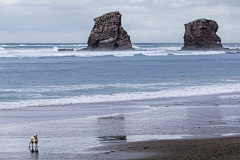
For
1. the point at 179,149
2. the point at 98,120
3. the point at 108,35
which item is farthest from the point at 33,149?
the point at 108,35

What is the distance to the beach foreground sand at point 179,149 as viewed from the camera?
726 cm

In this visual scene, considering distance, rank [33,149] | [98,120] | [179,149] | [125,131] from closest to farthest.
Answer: [179,149] → [33,149] → [125,131] → [98,120]

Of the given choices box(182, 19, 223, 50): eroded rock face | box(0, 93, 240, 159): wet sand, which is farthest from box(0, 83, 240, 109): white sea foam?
box(182, 19, 223, 50): eroded rock face

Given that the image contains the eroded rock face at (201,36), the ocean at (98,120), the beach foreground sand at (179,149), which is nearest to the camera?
the beach foreground sand at (179,149)

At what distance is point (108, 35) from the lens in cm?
10400

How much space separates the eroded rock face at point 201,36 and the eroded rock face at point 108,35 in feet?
70.0

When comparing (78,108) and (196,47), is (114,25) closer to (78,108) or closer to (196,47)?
(196,47)

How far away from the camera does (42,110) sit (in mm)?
15422

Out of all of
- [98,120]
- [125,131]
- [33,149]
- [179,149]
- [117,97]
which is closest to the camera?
[179,149]

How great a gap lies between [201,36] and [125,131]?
339ft

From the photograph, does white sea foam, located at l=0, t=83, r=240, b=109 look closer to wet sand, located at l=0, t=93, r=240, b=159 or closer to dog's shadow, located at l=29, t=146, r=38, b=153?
wet sand, located at l=0, t=93, r=240, b=159

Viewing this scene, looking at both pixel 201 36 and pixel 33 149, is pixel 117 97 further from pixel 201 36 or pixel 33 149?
pixel 201 36

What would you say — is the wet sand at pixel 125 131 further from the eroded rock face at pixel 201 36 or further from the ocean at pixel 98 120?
the eroded rock face at pixel 201 36

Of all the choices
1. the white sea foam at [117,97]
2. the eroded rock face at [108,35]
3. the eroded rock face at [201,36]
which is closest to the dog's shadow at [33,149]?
the white sea foam at [117,97]
